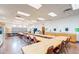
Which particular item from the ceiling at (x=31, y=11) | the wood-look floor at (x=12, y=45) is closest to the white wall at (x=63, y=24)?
the ceiling at (x=31, y=11)

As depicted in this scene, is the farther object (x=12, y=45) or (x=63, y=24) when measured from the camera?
(x=63, y=24)

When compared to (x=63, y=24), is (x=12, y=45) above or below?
below

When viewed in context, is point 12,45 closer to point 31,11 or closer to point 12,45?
point 12,45

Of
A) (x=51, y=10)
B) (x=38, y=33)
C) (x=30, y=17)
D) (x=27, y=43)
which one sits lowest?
(x=27, y=43)

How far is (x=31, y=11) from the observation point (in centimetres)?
242

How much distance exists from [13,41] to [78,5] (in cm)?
190

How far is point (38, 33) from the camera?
254 cm

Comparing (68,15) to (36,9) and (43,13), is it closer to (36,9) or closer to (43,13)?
(43,13)

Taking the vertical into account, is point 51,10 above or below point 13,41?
above

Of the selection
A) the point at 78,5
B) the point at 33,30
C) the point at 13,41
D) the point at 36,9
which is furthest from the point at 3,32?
the point at 78,5

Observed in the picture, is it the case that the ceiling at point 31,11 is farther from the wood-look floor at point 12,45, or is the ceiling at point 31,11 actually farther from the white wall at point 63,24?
the wood-look floor at point 12,45

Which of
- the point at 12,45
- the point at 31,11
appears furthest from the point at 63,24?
the point at 12,45

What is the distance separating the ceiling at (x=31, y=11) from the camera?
2270mm

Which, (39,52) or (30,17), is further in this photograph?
(30,17)
